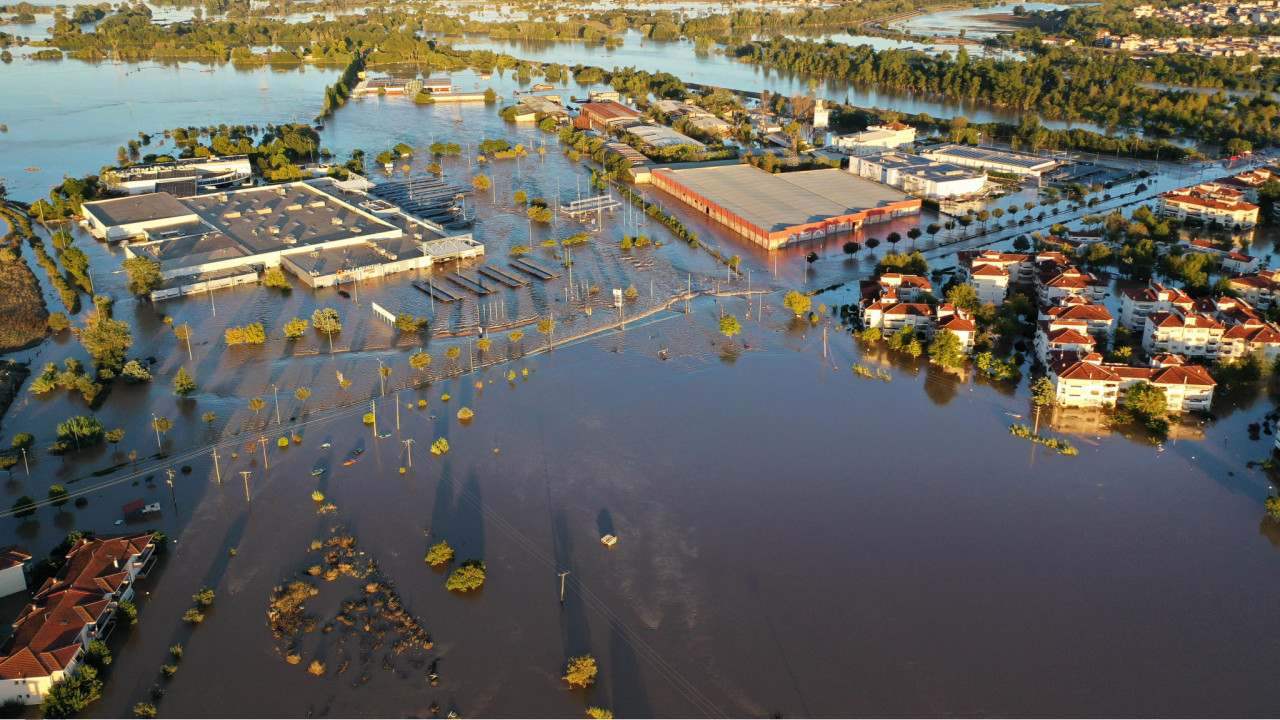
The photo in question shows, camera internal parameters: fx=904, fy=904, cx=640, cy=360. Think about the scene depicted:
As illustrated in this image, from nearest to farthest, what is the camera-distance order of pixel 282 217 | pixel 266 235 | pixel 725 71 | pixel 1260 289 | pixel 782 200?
pixel 1260 289
pixel 266 235
pixel 282 217
pixel 782 200
pixel 725 71

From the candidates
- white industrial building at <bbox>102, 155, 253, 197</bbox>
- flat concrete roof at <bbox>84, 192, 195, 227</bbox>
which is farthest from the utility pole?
white industrial building at <bbox>102, 155, 253, 197</bbox>

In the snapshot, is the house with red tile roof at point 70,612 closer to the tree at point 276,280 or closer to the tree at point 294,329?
the tree at point 294,329

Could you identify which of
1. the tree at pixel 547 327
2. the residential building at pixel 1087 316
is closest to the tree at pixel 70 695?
the tree at pixel 547 327

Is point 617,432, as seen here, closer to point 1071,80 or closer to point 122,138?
point 122,138

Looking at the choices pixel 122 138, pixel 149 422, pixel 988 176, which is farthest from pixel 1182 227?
pixel 122 138

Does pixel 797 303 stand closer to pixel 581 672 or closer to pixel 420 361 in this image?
pixel 420 361

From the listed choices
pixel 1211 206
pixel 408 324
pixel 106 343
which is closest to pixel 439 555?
pixel 408 324
